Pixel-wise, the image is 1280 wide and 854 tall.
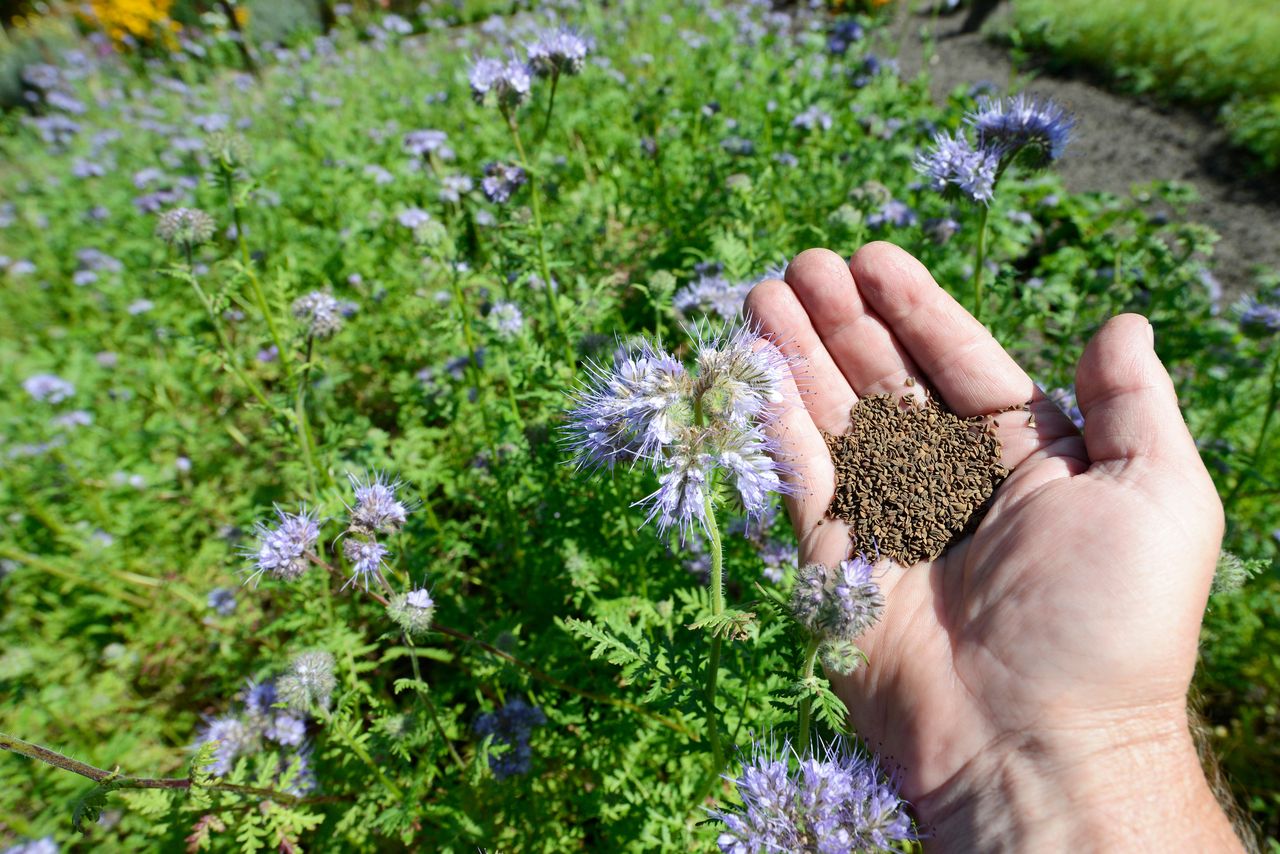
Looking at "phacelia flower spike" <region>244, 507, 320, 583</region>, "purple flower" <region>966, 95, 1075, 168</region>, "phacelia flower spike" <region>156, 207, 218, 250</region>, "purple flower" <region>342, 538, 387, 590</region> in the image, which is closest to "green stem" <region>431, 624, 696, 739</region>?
"purple flower" <region>342, 538, 387, 590</region>

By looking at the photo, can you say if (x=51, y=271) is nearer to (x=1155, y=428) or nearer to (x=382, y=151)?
(x=382, y=151)

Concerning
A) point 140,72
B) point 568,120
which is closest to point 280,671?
point 568,120

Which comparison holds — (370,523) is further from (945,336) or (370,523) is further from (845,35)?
(845,35)

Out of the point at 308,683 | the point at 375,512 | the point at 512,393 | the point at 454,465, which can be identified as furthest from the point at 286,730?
the point at 512,393

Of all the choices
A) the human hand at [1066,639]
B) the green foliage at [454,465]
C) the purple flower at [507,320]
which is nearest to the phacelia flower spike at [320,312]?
the green foliage at [454,465]

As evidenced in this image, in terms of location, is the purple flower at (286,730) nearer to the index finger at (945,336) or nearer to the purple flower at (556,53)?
the index finger at (945,336)
